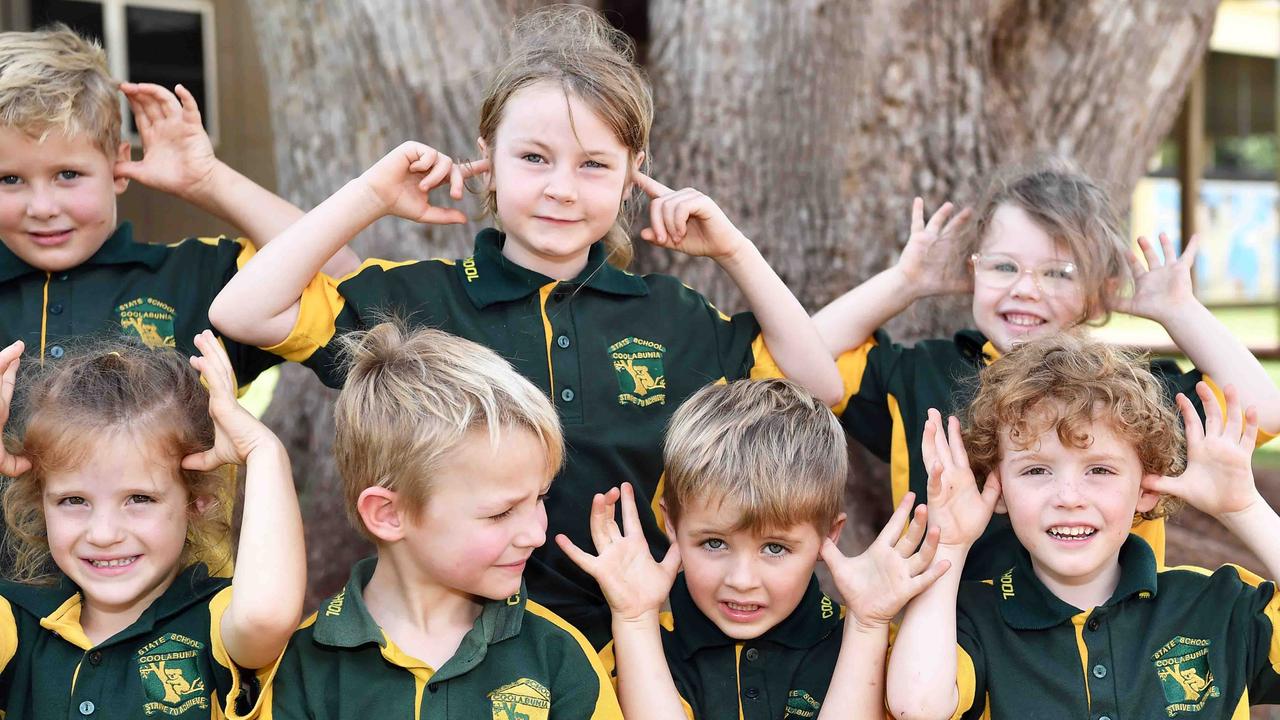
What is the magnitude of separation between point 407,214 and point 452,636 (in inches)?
40.9

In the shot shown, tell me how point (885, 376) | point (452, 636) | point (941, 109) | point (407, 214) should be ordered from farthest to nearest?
Answer: 1. point (941, 109)
2. point (885, 376)
3. point (407, 214)
4. point (452, 636)

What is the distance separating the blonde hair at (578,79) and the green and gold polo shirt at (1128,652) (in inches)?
50.7

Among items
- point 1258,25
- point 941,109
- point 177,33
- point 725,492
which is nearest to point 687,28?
point 941,109

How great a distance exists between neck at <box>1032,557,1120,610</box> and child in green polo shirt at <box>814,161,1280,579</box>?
278 millimetres

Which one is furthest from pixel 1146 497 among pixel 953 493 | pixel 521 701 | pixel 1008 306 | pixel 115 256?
pixel 115 256

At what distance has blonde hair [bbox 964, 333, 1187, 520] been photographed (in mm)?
2643

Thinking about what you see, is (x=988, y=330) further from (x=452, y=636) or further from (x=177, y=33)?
(x=177, y=33)

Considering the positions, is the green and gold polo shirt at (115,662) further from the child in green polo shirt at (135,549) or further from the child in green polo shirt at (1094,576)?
the child in green polo shirt at (1094,576)

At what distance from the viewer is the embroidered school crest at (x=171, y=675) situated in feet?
8.00

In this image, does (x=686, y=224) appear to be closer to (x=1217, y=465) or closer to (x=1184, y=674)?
(x=1217, y=465)

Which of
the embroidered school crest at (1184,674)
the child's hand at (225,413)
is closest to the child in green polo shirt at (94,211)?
the child's hand at (225,413)

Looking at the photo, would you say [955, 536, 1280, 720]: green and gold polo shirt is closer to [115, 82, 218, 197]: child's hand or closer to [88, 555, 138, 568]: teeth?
[88, 555, 138, 568]: teeth

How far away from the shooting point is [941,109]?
406 cm

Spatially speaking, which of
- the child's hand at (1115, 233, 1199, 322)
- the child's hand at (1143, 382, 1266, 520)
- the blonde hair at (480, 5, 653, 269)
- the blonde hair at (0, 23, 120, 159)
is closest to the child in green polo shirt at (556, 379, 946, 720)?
the child's hand at (1143, 382, 1266, 520)
